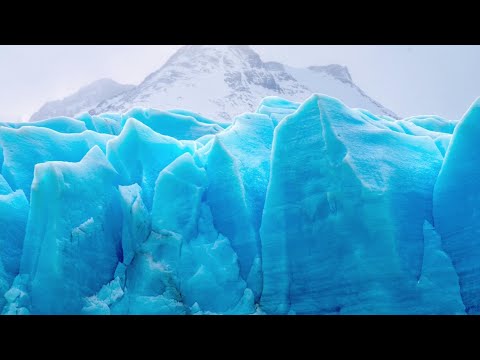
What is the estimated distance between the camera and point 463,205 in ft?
19.5

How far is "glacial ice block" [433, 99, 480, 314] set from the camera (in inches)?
224

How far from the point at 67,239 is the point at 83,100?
219 ft

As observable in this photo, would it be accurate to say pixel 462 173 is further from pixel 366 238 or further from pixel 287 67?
pixel 287 67

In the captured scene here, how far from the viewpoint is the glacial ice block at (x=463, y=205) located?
224 inches

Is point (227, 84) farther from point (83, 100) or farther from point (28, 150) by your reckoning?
point (28, 150)

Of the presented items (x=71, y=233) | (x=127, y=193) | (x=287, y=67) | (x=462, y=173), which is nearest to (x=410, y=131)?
(x=462, y=173)

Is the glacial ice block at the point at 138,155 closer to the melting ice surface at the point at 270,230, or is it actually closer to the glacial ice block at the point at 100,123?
the melting ice surface at the point at 270,230

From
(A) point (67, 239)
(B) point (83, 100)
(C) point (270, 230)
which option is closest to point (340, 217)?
(C) point (270, 230)

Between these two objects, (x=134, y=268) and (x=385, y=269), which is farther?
(x=134, y=268)

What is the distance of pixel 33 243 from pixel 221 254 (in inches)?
104

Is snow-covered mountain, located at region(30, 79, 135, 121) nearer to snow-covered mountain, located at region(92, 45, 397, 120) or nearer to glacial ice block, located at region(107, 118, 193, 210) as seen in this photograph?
snow-covered mountain, located at region(92, 45, 397, 120)

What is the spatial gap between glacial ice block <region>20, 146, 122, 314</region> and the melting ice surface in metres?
0.02

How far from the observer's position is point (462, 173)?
19.8 feet

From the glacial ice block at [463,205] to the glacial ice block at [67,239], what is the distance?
4738 mm
